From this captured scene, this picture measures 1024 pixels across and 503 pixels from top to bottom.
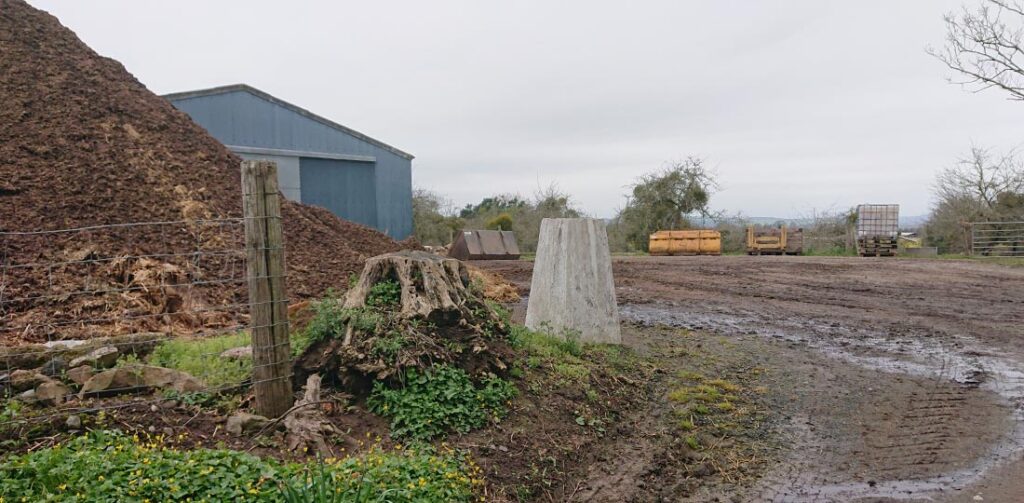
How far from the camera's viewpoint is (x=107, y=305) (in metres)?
6.24

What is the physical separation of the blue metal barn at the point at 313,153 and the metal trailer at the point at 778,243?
1479cm

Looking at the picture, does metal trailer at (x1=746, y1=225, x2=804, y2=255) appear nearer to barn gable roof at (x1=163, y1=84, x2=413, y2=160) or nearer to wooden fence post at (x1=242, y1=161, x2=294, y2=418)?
barn gable roof at (x1=163, y1=84, x2=413, y2=160)

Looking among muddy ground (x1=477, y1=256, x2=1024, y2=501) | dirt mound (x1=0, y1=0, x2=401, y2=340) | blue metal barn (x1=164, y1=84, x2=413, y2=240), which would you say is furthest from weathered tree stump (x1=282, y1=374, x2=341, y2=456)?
blue metal barn (x1=164, y1=84, x2=413, y2=240)

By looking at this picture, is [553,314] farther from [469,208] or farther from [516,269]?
[469,208]

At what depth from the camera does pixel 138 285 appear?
6.59 metres

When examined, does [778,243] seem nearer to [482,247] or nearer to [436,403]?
[482,247]

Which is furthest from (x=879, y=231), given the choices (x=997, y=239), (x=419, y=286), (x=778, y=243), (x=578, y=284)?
(x=419, y=286)

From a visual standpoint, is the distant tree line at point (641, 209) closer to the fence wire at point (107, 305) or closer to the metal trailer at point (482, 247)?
the metal trailer at point (482, 247)

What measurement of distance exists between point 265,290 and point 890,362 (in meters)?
6.75

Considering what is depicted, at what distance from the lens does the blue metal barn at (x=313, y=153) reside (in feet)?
52.1

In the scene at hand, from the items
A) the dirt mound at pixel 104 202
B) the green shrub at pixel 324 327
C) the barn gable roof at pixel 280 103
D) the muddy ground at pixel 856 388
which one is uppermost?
the barn gable roof at pixel 280 103

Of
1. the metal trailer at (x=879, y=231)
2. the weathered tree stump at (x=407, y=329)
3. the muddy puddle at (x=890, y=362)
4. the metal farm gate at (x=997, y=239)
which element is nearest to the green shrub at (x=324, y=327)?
the weathered tree stump at (x=407, y=329)

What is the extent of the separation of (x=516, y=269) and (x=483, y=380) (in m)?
13.7

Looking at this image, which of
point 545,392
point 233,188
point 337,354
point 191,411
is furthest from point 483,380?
point 233,188
